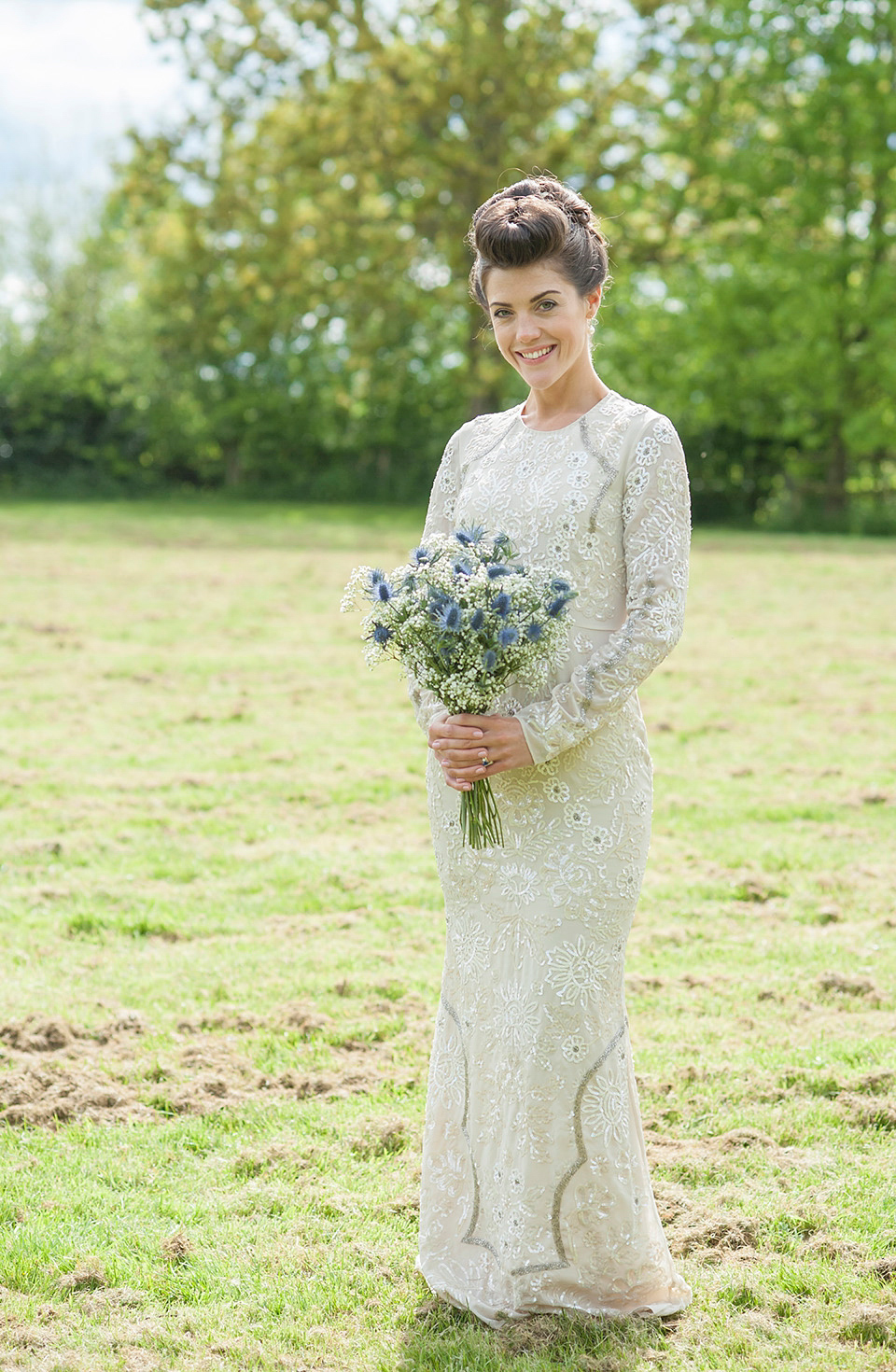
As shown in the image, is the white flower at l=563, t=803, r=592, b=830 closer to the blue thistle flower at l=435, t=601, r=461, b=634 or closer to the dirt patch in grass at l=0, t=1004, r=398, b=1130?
the blue thistle flower at l=435, t=601, r=461, b=634

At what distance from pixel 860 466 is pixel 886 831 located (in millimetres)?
23467

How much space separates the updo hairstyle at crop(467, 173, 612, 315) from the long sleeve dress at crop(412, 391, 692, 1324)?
1.11 feet

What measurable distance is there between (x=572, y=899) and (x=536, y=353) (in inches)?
51.8

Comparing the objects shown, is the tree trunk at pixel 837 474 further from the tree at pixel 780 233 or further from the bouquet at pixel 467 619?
the bouquet at pixel 467 619

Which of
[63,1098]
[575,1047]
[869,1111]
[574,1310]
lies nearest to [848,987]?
[869,1111]

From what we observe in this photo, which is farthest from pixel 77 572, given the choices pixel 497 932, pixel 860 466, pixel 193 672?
pixel 860 466

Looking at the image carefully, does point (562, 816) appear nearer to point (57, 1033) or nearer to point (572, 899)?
point (572, 899)

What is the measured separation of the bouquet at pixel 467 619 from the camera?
295cm

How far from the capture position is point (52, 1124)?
4465mm

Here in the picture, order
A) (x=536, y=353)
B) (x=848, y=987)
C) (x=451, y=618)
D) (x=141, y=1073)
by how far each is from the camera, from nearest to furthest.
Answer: (x=451, y=618) → (x=536, y=353) → (x=141, y=1073) → (x=848, y=987)

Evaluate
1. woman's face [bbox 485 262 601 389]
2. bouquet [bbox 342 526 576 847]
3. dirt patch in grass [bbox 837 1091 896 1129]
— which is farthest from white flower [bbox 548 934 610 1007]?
dirt patch in grass [bbox 837 1091 896 1129]

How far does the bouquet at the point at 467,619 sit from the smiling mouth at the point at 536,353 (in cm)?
45

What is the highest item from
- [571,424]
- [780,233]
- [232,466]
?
[780,233]

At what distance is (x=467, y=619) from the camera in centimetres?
293
